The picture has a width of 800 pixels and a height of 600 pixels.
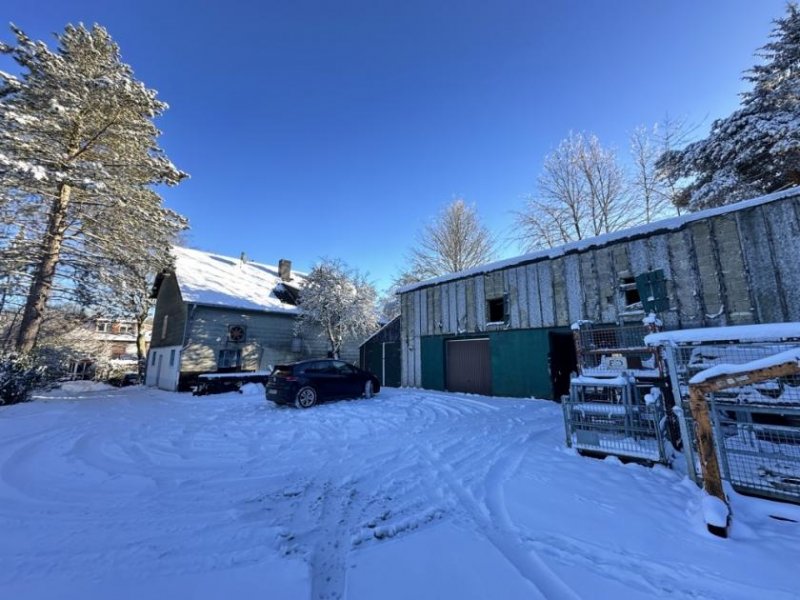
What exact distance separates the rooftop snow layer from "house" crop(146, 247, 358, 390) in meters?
16.9

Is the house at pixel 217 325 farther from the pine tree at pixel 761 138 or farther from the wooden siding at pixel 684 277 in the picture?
the pine tree at pixel 761 138

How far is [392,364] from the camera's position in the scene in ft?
52.9

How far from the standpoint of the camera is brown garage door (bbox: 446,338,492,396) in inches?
490

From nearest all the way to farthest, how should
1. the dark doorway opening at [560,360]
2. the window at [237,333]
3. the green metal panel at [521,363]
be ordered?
the dark doorway opening at [560,360]
the green metal panel at [521,363]
the window at [237,333]

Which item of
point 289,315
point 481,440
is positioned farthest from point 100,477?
point 289,315

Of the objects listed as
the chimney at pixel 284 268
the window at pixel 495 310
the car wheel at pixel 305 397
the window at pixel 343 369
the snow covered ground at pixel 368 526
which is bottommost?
the snow covered ground at pixel 368 526

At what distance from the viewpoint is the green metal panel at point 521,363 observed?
10.8m

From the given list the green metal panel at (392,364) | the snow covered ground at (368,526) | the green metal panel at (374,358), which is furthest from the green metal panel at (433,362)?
the snow covered ground at (368,526)

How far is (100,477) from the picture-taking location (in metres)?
4.21

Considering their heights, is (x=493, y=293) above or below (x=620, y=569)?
above

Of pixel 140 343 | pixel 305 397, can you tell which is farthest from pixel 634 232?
pixel 140 343

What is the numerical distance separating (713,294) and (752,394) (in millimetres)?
5619

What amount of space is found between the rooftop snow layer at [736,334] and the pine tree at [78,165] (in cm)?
1614

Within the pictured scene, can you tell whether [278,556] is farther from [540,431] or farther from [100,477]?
[540,431]
